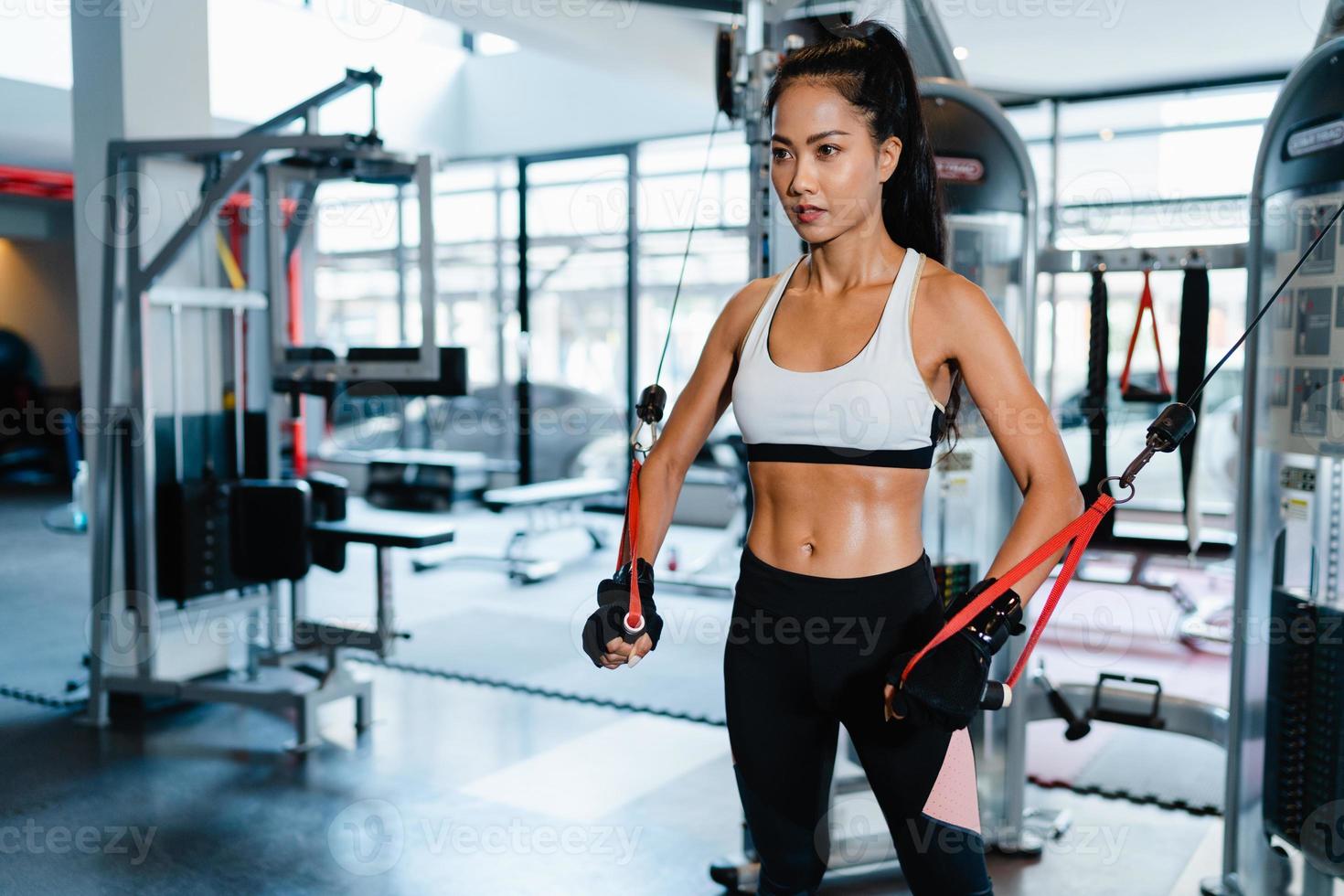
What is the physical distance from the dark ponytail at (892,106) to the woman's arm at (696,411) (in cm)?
22

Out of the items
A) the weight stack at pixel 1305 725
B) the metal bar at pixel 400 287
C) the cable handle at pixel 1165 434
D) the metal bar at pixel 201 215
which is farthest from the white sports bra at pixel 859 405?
the metal bar at pixel 400 287

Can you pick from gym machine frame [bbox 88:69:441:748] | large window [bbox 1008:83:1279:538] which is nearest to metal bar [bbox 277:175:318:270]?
gym machine frame [bbox 88:69:441:748]

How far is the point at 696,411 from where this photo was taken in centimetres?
151

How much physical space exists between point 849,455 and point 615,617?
0.34 metres

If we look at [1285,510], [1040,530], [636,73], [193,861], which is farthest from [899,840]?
[636,73]

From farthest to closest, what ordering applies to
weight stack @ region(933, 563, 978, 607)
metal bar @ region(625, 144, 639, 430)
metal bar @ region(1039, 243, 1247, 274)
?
metal bar @ region(625, 144, 639, 430) → weight stack @ region(933, 563, 978, 607) → metal bar @ region(1039, 243, 1247, 274)

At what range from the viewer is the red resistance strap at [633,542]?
1.30m

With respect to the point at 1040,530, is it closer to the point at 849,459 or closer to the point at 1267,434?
the point at 849,459

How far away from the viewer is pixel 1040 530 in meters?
1.23

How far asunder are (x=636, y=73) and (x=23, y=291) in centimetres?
732

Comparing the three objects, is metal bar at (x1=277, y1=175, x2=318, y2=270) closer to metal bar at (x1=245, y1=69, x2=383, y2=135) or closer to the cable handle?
metal bar at (x1=245, y1=69, x2=383, y2=135)

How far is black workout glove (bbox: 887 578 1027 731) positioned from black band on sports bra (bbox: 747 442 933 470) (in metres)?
0.20

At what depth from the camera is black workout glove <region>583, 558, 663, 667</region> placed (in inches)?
50.6

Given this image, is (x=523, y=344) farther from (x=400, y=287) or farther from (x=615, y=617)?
(x=615, y=617)
